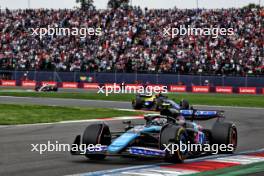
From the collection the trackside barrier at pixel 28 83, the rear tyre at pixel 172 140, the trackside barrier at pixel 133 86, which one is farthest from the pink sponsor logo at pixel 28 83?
the rear tyre at pixel 172 140

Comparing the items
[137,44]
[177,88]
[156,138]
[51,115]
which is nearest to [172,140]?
[156,138]

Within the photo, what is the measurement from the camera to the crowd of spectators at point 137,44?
147 feet

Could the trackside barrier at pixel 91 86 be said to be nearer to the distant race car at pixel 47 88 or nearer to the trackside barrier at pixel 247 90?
the distant race car at pixel 47 88

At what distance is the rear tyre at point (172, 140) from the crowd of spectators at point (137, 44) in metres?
33.7

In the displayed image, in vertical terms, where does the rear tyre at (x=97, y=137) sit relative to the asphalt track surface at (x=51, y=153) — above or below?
above

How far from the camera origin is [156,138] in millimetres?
10555

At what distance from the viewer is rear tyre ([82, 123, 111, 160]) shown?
10.5m

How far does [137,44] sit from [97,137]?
39.5m

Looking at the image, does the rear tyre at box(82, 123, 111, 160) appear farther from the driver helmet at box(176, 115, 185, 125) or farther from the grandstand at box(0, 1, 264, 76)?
the grandstand at box(0, 1, 264, 76)

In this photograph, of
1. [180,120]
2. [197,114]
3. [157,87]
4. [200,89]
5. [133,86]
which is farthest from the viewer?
[133,86]

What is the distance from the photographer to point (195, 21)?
1948 inches

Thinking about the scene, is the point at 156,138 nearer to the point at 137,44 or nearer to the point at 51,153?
the point at 51,153

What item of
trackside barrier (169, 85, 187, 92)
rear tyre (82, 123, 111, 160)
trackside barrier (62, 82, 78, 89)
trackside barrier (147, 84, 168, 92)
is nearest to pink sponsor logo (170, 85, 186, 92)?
trackside barrier (169, 85, 187, 92)

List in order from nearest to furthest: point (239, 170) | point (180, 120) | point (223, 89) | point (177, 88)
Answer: point (239, 170) → point (180, 120) → point (223, 89) → point (177, 88)
